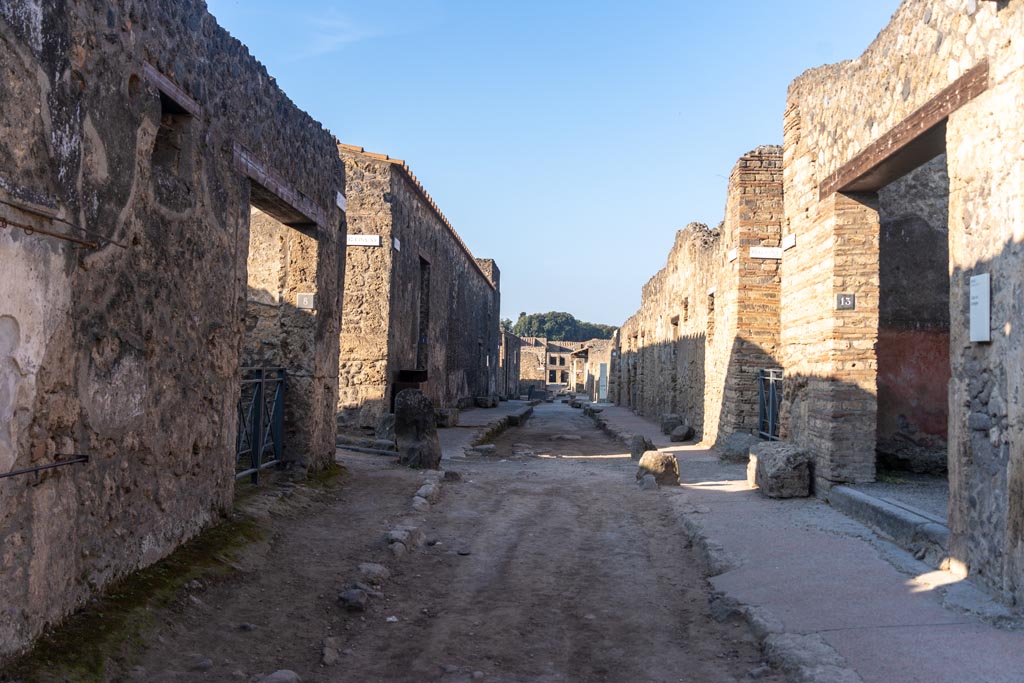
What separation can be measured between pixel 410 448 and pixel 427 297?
23.7ft

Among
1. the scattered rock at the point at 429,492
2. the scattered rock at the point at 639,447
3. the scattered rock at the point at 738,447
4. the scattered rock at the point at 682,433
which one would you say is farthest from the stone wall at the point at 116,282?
the scattered rock at the point at 682,433

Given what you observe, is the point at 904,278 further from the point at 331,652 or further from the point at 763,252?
the point at 331,652

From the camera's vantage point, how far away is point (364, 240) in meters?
12.5

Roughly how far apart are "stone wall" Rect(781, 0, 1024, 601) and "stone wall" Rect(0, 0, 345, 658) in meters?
4.39

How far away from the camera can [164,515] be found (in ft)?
14.0

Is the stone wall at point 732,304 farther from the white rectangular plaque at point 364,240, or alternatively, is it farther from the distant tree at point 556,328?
the distant tree at point 556,328

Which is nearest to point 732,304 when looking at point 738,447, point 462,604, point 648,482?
point 738,447

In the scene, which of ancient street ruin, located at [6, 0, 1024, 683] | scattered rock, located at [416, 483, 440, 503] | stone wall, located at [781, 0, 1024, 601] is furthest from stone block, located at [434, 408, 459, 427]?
stone wall, located at [781, 0, 1024, 601]

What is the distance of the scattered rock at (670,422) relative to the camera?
47.5 ft

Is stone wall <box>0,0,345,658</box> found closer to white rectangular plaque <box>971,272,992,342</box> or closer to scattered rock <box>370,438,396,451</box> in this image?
white rectangular plaque <box>971,272,992,342</box>

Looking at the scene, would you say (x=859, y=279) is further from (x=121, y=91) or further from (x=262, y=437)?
(x=121, y=91)

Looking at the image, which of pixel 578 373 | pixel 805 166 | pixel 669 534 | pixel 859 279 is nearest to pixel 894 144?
pixel 859 279

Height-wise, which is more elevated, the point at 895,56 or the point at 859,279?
the point at 895,56

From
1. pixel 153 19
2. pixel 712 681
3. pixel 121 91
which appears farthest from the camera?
pixel 153 19
